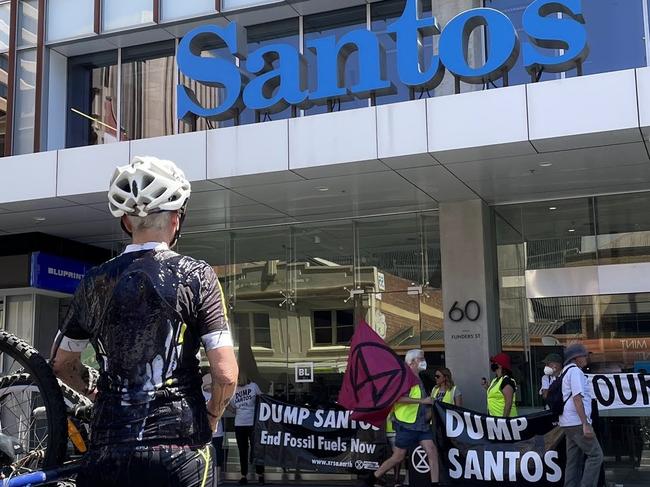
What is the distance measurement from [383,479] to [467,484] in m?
1.56

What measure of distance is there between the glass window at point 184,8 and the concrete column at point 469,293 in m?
5.51

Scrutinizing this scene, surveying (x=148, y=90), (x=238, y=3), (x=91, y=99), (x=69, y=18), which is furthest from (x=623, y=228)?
(x=69, y=18)

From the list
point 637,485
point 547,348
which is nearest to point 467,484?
point 637,485

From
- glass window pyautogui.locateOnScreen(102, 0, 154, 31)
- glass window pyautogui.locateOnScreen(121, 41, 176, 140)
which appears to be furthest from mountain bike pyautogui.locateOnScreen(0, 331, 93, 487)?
glass window pyautogui.locateOnScreen(102, 0, 154, 31)

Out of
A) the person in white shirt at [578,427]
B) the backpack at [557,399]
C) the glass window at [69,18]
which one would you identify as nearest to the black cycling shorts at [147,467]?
the person in white shirt at [578,427]

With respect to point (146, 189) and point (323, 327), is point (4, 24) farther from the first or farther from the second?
point (146, 189)

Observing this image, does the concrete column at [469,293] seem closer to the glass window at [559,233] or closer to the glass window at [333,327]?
the glass window at [559,233]

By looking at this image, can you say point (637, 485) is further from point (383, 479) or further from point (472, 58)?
point (472, 58)

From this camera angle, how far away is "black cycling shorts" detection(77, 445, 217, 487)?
2.57m

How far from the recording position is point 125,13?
15531mm

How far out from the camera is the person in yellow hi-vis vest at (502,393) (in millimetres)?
11469

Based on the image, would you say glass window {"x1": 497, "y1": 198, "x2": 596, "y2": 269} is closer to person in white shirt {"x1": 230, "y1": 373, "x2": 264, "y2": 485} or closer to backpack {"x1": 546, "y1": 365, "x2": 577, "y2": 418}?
backpack {"x1": 546, "y1": 365, "x2": 577, "y2": 418}

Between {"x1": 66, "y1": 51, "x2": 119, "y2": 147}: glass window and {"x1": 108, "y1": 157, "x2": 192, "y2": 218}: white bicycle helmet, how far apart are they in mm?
13651

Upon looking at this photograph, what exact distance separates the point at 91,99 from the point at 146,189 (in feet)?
47.3
